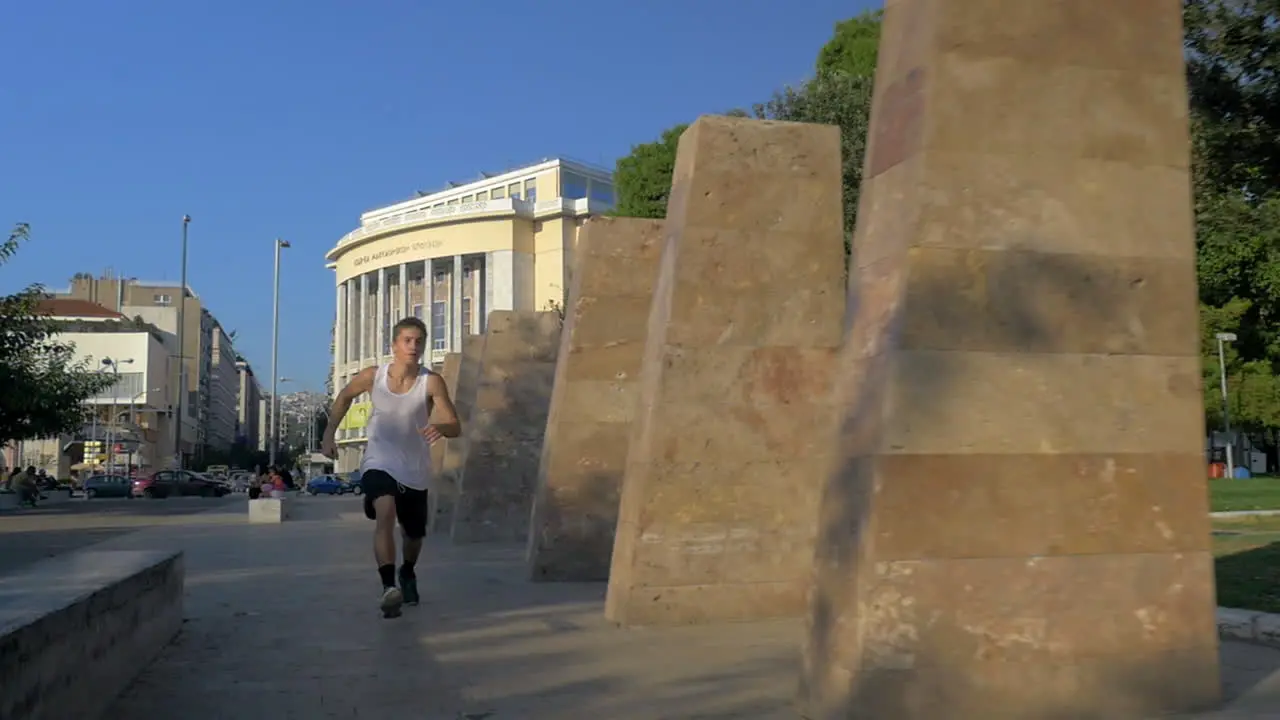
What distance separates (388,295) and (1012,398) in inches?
3737

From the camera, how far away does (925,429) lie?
4.27 m

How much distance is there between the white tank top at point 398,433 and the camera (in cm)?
719

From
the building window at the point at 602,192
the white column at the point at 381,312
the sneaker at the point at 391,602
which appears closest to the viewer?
the sneaker at the point at 391,602

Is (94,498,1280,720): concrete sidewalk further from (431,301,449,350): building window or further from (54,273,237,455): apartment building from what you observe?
(54,273,237,455): apartment building

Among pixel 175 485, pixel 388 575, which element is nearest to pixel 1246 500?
pixel 388 575

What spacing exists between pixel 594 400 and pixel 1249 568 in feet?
18.9

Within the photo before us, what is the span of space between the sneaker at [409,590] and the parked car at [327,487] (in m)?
61.0

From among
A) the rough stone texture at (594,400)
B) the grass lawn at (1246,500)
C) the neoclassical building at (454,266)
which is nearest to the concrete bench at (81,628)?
the rough stone texture at (594,400)

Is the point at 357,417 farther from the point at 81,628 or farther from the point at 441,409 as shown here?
the point at 81,628

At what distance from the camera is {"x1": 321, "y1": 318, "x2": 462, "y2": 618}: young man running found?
7.14 m

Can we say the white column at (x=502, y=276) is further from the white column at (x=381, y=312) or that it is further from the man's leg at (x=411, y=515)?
the man's leg at (x=411, y=515)

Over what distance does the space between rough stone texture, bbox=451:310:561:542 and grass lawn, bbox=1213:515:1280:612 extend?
858 cm

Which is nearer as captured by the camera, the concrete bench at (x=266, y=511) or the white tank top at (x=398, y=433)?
the white tank top at (x=398, y=433)

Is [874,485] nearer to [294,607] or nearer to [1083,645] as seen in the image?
[1083,645]
